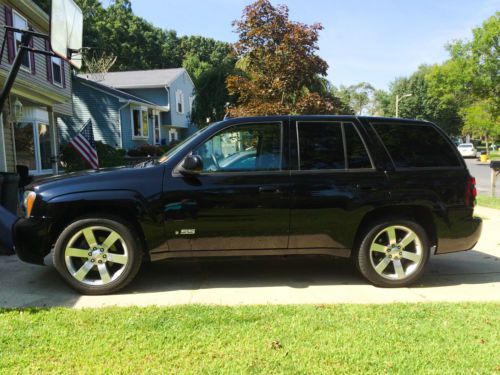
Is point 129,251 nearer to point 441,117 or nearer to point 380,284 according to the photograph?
point 380,284

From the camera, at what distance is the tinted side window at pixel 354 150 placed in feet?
14.5

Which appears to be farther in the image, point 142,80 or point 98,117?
point 142,80

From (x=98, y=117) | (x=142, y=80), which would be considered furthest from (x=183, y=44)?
(x=98, y=117)

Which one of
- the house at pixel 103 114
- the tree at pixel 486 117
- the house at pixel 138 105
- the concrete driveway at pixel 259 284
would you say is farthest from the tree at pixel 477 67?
the concrete driveway at pixel 259 284

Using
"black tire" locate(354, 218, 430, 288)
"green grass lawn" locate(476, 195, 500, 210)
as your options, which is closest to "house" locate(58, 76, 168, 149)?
"green grass lawn" locate(476, 195, 500, 210)

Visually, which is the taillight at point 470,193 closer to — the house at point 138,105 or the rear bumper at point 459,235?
the rear bumper at point 459,235

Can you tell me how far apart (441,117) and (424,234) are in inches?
2213

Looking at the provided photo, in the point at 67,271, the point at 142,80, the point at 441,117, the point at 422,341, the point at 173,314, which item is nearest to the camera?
the point at 422,341

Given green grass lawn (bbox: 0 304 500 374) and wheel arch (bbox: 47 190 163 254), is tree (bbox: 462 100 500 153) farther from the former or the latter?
wheel arch (bbox: 47 190 163 254)

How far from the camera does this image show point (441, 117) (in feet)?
179

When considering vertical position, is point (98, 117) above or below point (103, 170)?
above

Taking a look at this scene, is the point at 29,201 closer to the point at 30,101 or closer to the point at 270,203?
the point at 270,203

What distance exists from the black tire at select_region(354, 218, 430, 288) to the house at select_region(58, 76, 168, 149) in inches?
903

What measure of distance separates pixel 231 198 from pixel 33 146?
13.0m
